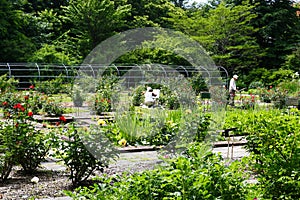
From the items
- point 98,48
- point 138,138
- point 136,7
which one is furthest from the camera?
point 136,7

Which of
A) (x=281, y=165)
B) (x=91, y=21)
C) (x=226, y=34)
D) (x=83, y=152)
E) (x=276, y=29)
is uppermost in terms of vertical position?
(x=276, y=29)

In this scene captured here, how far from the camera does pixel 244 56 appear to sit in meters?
22.3

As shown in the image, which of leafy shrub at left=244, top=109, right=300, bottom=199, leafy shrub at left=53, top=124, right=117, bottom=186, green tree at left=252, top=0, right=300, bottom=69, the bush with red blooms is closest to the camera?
leafy shrub at left=244, top=109, right=300, bottom=199

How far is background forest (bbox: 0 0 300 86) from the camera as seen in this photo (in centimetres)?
2103

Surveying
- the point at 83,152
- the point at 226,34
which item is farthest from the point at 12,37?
the point at 83,152

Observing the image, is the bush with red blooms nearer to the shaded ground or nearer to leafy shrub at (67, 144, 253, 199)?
the shaded ground

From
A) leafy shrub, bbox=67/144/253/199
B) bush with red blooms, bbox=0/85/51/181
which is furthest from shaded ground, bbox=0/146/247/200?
leafy shrub, bbox=67/144/253/199

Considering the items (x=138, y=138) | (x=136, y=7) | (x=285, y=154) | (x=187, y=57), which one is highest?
(x=136, y=7)

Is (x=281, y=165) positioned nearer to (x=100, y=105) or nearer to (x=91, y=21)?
(x=100, y=105)

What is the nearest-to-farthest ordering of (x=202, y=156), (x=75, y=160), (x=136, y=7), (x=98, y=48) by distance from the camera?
(x=202, y=156), (x=75, y=160), (x=98, y=48), (x=136, y=7)

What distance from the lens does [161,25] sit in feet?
87.5

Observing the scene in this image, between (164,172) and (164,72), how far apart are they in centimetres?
1499

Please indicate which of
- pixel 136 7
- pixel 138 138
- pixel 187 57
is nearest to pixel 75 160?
pixel 138 138

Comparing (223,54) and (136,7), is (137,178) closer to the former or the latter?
(223,54)
